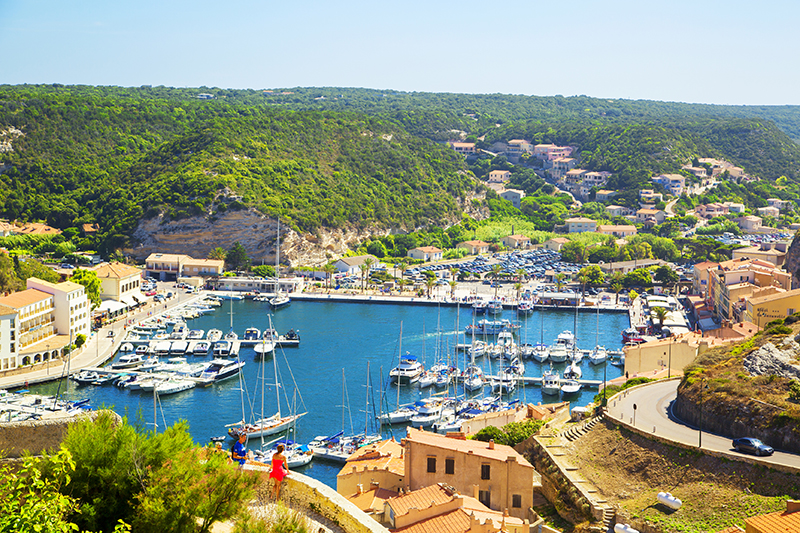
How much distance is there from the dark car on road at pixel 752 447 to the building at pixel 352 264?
52.0 meters

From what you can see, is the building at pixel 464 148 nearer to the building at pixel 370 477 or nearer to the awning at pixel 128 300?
the awning at pixel 128 300

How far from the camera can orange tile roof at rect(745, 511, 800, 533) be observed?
13.6 meters

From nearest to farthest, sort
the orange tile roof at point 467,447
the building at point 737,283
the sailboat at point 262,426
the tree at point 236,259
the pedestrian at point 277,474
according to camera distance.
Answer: the pedestrian at point 277,474, the orange tile roof at point 467,447, the sailboat at point 262,426, the building at point 737,283, the tree at point 236,259

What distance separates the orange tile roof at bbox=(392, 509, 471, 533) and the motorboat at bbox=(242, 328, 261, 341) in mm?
32582

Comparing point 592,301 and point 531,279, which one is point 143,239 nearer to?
point 531,279

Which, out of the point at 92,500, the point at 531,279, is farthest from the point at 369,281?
the point at 92,500

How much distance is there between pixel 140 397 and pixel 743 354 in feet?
80.1

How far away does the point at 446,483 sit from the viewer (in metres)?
17.7

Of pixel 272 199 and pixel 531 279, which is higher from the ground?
pixel 272 199

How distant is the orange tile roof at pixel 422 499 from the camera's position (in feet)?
48.8

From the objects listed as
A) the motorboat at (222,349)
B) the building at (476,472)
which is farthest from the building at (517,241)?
the building at (476,472)

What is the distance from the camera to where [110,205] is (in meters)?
77.8

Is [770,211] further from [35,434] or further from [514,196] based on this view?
[35,434]

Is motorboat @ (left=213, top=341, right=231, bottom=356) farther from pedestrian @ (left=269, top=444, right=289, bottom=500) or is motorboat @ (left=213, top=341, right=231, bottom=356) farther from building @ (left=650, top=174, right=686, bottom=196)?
building @ (left=650, top=174, right=686, bottom=196)
